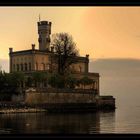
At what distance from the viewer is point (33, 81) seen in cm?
5100

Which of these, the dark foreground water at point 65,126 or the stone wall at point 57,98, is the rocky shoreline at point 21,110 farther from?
the dark foreground water at point 65,126

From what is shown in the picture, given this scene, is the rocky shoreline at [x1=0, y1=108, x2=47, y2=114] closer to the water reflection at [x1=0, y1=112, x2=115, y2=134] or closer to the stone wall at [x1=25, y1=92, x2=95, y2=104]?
the stone wall at [x1=25, y1=92, x2=95, y2=104]

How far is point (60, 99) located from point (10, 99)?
554 centimetres

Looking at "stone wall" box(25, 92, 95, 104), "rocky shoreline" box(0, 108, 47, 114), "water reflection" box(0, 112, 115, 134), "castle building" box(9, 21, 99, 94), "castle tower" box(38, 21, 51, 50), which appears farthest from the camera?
"castle tower" box(38, 21, 51, 50)

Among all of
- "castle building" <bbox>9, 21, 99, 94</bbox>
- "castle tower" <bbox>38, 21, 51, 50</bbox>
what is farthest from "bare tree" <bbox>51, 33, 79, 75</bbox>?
"castle tower" <bbox>38, 21, 51, 50</bbox>

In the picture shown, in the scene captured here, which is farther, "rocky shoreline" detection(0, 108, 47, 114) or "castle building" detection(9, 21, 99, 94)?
"castle building" detection(9, 21, 99, 94)

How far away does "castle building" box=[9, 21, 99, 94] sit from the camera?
184ft

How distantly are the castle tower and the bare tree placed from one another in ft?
30.7

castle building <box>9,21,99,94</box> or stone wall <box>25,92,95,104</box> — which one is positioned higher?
castle building <box>9,21,99,94</box>

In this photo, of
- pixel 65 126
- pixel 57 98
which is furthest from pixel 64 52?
pixel 65 126

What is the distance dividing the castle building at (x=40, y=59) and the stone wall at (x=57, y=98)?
4289 millimetres

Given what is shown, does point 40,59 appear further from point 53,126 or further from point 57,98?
point 53,126

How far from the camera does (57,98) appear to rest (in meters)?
48.7
